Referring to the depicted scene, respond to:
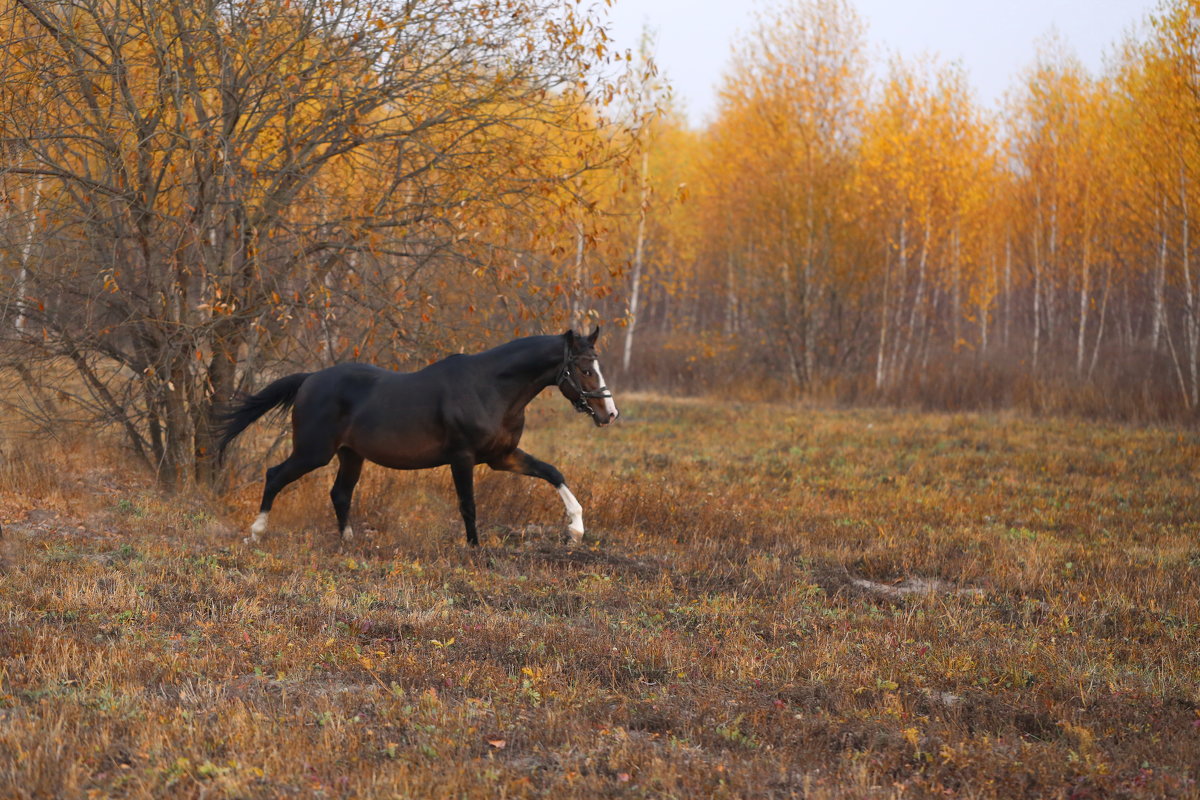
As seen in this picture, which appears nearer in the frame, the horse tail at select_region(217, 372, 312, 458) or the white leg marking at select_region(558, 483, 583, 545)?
the white leg marking at select_region(558, 483, 583, 545)

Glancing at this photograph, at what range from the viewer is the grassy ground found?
13.1ft

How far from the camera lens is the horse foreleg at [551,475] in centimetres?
855

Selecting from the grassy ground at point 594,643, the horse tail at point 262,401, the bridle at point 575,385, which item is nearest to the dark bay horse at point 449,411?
the bridle at point 575,385

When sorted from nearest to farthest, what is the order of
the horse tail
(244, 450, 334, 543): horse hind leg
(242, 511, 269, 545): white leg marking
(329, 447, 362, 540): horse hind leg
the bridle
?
the bridle
(242, 511, 269, 545): white leg marking
(244, 450, 334, 543): horse hind leg
(329, 447, 362, 540): horse hind leg
the horse tail

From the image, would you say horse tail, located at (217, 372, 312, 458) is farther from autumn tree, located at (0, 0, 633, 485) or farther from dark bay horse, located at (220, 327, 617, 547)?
autumn tree, located at (0, 0, 633, 485)

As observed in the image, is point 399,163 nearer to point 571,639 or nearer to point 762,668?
point 571,639

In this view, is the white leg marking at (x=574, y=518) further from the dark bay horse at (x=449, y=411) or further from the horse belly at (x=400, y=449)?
the horse belly at (x=400, y=449)

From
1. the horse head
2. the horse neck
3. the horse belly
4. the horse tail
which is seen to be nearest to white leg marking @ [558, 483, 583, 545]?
the horse head

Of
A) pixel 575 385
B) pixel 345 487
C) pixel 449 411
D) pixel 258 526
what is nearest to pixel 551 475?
pixel 575 385

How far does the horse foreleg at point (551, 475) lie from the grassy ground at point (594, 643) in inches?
6.8

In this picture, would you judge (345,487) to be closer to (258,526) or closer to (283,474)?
(283,474)

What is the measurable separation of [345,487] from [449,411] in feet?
3.95

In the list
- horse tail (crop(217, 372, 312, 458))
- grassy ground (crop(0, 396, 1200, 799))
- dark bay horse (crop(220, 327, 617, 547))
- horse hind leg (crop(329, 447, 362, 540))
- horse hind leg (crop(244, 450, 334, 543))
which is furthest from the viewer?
horse tail (crop(217, 372, 312, 458))

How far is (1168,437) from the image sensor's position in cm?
1633
